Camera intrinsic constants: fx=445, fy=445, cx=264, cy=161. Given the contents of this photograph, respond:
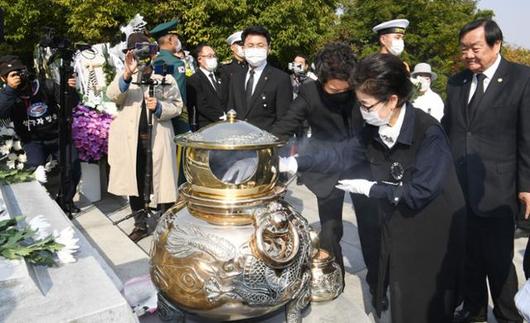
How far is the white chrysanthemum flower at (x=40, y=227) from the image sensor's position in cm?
223

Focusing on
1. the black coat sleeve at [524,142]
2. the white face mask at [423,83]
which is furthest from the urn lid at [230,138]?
the white face mask at [423,83]

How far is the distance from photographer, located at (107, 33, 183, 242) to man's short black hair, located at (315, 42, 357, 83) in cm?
157

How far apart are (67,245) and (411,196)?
1699mm

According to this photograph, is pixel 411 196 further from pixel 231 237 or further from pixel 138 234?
pixel 138 234

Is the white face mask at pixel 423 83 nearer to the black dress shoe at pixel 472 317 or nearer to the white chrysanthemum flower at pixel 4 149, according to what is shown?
the black dress shoe at pixel 472 317

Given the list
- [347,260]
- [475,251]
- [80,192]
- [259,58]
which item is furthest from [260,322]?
[80,192]

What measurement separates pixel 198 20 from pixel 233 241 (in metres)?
17.6

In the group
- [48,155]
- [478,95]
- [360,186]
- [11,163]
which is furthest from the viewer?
[48,155]

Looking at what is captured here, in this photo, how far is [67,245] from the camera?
2.14 m

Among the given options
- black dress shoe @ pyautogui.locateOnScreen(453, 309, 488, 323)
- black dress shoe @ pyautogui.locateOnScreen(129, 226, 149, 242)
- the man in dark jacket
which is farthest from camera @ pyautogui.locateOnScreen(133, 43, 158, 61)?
black dress shoe @ pyautogui.locateOnScreen(453, 309, 488, 323)

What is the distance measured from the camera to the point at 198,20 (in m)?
18.2

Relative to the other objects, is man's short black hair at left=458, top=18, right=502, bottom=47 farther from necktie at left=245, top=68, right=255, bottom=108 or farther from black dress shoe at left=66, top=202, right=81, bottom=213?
black dress shoe at left=66, top=202, right=81, bottom=213

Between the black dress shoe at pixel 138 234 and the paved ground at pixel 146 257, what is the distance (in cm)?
5

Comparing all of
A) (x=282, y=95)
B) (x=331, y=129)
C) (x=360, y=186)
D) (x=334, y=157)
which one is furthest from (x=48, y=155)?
(x=360, y=186)
